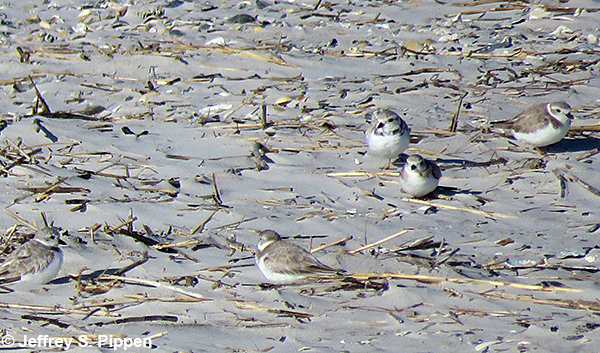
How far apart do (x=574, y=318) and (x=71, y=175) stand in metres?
4.43

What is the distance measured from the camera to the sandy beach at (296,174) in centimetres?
485

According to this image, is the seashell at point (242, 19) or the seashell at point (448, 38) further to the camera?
the seashell at point (242, 19)

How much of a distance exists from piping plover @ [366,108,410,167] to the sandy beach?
245 millimetres

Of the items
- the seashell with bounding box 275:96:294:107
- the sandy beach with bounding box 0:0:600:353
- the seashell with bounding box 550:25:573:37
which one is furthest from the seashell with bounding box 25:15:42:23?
A: the seashell with bounding box 550:25:573:37

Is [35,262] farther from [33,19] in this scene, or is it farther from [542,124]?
[33,19]

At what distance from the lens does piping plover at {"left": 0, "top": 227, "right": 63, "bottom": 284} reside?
527 cm

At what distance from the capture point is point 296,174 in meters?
7.44

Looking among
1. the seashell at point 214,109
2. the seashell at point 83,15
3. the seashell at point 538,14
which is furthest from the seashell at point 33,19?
the seashell at point 538,14

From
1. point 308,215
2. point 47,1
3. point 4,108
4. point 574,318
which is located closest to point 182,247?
point 308,215

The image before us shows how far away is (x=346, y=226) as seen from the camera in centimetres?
639

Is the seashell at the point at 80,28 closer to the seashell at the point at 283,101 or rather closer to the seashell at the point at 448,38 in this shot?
the seashell at the point at 283,101

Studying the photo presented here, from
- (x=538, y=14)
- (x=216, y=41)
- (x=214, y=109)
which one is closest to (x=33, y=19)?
(x=216, y=41)

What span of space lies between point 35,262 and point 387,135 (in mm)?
3388
